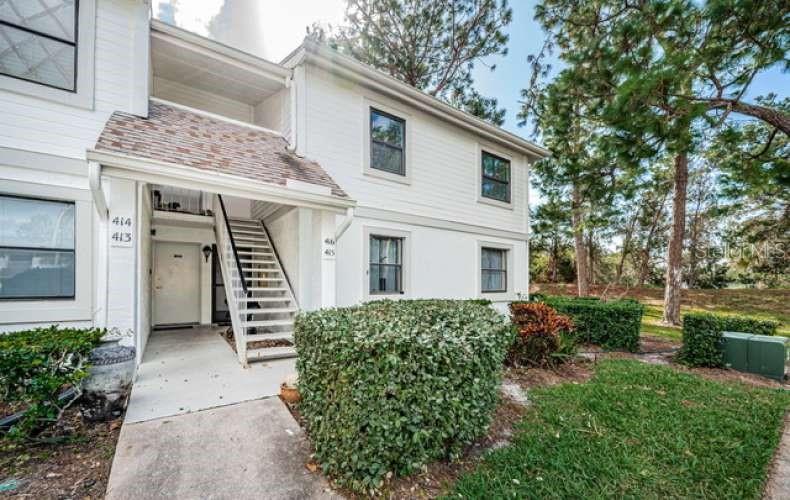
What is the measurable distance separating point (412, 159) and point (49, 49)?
20.8 ft

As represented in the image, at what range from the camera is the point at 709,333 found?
6426mm

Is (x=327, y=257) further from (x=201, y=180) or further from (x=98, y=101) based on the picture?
(x=98, y=101)

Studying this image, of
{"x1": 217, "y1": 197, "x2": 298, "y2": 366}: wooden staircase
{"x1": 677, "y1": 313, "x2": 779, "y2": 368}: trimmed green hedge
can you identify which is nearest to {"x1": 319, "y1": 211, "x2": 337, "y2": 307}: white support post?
{"x1": 217, "y1": 197, "x2": 298, "y2": 366}: wooden staircase

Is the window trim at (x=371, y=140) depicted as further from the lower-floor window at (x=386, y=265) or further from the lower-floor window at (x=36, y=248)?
the lower-floor window at (x=36, y=248)

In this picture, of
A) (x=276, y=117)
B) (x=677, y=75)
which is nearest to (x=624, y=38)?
(x=677, y=75)

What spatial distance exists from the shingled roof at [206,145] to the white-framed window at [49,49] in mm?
625

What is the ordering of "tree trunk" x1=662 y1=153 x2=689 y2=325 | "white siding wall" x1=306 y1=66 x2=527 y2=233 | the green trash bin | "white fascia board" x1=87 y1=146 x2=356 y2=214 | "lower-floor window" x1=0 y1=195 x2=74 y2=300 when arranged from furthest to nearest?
"tree trunk" x1=662 y1=153 x2=689 y2=325 < "white siding wall" x1=306 y1=66 x2=527 y2=233 < the green trash bin < "lower-floor window" x1=0 y1=195 x2=74 y2=300 < "white fascia board" x1=87 y1=146 x2=356 y2=214

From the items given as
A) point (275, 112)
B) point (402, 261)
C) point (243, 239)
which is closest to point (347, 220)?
point (402, 261)

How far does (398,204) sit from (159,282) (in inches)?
245

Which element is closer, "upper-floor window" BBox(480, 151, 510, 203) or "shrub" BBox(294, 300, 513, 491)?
"shrub" BBox(294, 300, 513, 491)

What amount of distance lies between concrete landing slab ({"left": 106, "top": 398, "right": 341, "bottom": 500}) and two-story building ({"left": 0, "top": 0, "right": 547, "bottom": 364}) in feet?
6.45

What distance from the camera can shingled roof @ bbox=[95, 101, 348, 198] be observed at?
464cm

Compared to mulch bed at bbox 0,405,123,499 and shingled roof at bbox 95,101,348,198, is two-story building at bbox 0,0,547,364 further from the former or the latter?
mulch bed at bbox 0,405,123,499

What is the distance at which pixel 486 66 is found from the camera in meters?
14.0
